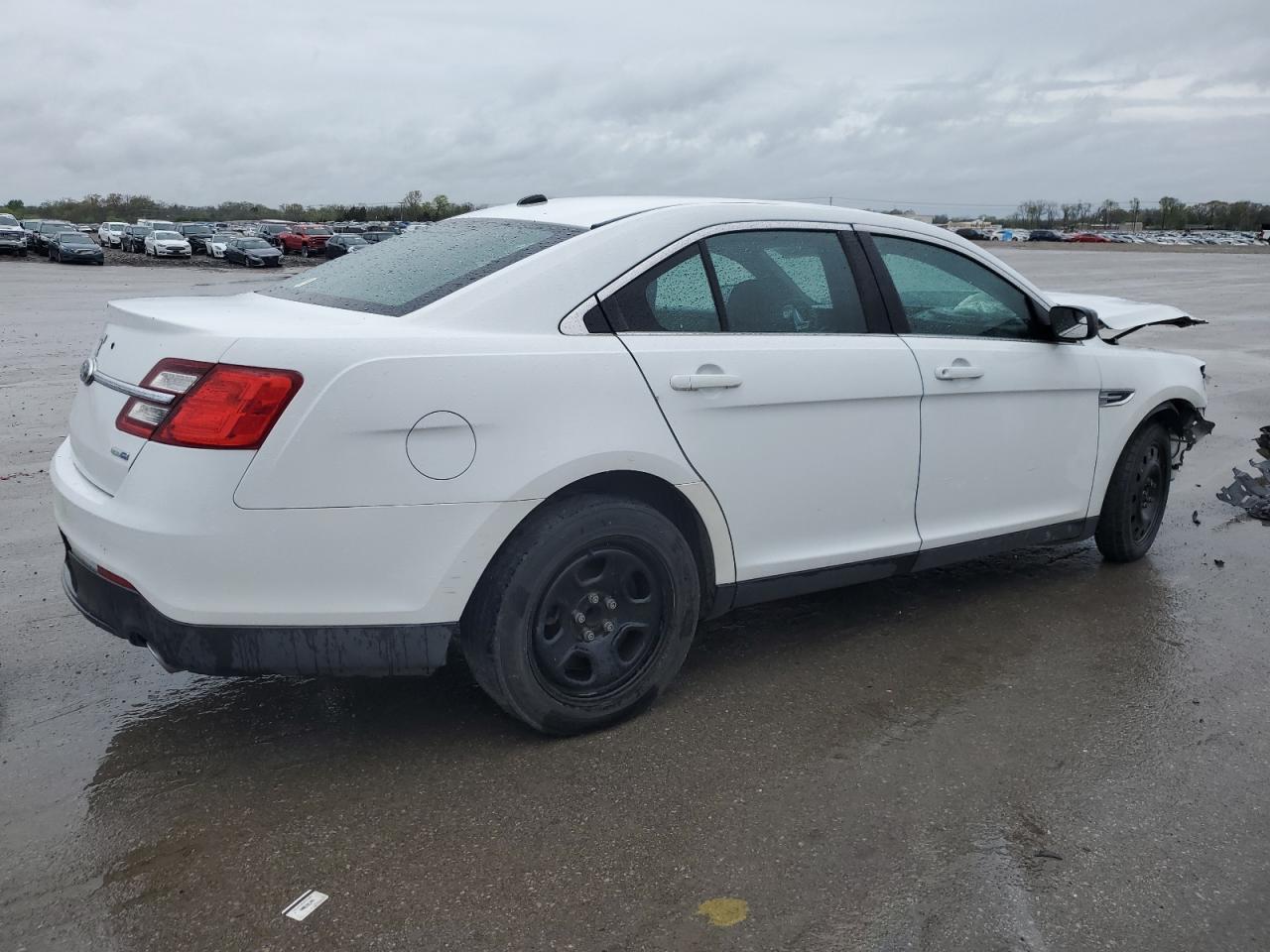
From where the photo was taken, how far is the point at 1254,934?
2.67m

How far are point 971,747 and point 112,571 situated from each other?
2618mm

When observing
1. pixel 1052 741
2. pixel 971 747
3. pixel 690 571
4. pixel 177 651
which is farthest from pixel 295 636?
pixel 1052 741

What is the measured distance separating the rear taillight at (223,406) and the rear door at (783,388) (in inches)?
43.0

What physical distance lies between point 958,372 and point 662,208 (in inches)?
53.1

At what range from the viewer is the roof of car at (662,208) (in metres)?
3.92

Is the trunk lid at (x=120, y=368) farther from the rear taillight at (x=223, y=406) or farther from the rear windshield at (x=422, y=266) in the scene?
the rear windshield at (x=422, y=266)

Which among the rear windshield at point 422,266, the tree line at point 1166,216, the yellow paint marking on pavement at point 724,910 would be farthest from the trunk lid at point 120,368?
the tree line at point 1166,216

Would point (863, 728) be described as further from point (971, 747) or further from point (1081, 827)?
point (1081, 827)

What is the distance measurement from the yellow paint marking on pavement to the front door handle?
2279 mm

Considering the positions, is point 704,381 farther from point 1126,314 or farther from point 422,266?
point 1126,314

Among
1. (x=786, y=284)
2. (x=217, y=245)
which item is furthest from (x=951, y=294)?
(x=217, y=245)

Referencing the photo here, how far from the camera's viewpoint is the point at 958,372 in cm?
436

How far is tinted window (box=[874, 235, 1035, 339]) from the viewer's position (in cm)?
442

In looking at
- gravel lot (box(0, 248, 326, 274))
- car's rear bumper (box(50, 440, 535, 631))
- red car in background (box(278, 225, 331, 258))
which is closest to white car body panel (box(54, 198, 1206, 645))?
car's rear bumper (box(50, 440, 535, 631))
